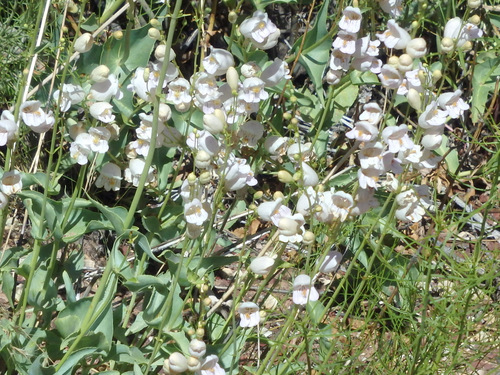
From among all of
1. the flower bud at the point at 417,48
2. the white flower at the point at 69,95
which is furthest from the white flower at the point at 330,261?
the white flower at the point at 69,95

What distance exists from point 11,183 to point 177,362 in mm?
623

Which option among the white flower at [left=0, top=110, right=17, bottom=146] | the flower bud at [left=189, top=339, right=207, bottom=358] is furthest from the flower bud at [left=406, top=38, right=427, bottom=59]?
the white flower at [left=0, top=110, right=17, bottom=146]

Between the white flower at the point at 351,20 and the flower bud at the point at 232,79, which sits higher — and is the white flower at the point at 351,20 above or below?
above

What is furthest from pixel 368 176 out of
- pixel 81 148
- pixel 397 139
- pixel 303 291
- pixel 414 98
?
pixel 81 148

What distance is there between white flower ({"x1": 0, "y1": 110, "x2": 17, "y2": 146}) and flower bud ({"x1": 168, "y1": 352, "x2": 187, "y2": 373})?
2.19ft

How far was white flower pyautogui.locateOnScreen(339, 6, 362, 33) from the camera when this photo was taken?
185 cm

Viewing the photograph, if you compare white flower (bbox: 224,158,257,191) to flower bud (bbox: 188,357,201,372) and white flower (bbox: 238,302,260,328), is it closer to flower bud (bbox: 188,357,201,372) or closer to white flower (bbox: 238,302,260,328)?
white flower (bbox: 238,302,260,328)

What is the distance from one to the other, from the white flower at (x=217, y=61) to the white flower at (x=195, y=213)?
0.33 m

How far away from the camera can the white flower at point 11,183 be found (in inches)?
72.6

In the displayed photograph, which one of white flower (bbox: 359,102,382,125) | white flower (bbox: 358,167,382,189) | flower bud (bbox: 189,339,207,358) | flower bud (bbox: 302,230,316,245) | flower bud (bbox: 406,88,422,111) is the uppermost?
flower bud (bbox: 406,88,422,111)

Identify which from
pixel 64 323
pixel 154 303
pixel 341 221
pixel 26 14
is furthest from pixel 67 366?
pixel 26 14

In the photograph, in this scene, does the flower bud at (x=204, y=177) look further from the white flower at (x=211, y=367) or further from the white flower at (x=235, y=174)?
the white flower at (x=211, y=367)

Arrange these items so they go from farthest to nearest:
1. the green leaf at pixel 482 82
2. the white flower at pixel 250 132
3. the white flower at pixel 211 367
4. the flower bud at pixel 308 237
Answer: the green leaf at pixel 482 82
the white flower at pixel 250 132
the white flower at pixel 211 367
the flower bud at pixel 308 237

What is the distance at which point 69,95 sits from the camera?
1831 millimetres
